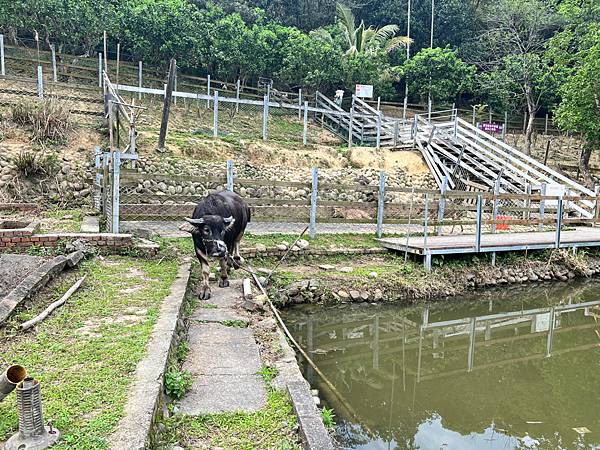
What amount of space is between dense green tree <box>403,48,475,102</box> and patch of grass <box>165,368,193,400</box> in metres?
24.2

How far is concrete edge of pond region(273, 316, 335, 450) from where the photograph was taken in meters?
2.96

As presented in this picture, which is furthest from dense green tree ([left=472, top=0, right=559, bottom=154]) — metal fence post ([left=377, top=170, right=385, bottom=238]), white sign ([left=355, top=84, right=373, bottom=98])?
metal fence post ([left=377, top=170, right=385, bottom=238])

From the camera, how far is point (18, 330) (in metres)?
4.25

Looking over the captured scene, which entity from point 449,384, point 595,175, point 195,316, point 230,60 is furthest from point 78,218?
point 595,175

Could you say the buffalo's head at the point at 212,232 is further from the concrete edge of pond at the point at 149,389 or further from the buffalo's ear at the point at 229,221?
the concrete edge of pond at the point at 149,389

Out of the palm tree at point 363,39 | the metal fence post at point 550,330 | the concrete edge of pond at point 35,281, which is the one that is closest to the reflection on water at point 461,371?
the metal fence post at point 550,330

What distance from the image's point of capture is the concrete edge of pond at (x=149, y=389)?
8.86 ft

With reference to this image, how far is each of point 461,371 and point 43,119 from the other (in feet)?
40.7

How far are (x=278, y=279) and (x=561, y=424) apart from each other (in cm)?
444

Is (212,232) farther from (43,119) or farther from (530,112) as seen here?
(530,112)

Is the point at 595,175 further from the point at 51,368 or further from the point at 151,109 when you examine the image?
the point at 51,368

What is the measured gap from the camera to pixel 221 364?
13.8ft

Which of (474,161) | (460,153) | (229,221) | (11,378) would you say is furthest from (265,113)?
(11,378)

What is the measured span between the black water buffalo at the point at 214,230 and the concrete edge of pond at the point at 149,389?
1.16 m
